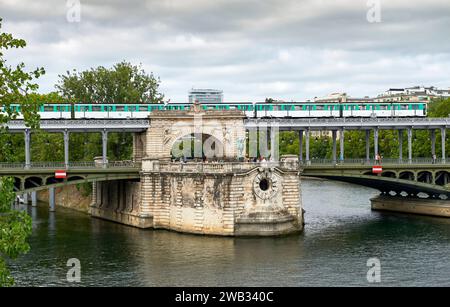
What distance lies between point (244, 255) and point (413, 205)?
32.0 m

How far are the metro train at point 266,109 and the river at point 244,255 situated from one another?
39.1ft

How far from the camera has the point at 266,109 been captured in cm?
8512

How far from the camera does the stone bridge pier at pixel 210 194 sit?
65.8 metres

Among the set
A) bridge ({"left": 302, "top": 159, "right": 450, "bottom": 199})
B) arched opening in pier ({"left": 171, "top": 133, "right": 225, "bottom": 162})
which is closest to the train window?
arched opening in pier ({"left": 171, "top": 133, "right": 225, "bottom": 162})

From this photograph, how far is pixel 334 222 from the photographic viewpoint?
2992 inches

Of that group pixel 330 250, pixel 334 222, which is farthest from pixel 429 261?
pixel 334 222

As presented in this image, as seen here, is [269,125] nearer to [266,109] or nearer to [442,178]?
[266,109]

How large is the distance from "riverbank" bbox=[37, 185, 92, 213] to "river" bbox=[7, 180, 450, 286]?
11294 mm

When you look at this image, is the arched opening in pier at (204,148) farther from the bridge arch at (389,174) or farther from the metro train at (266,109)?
the bridge arch at (389,174)

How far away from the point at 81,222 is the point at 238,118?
19.7 meters

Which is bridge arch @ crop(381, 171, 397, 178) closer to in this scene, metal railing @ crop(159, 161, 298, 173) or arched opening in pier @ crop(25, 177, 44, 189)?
metal railing @ crop(159, 161, 298, 173)
